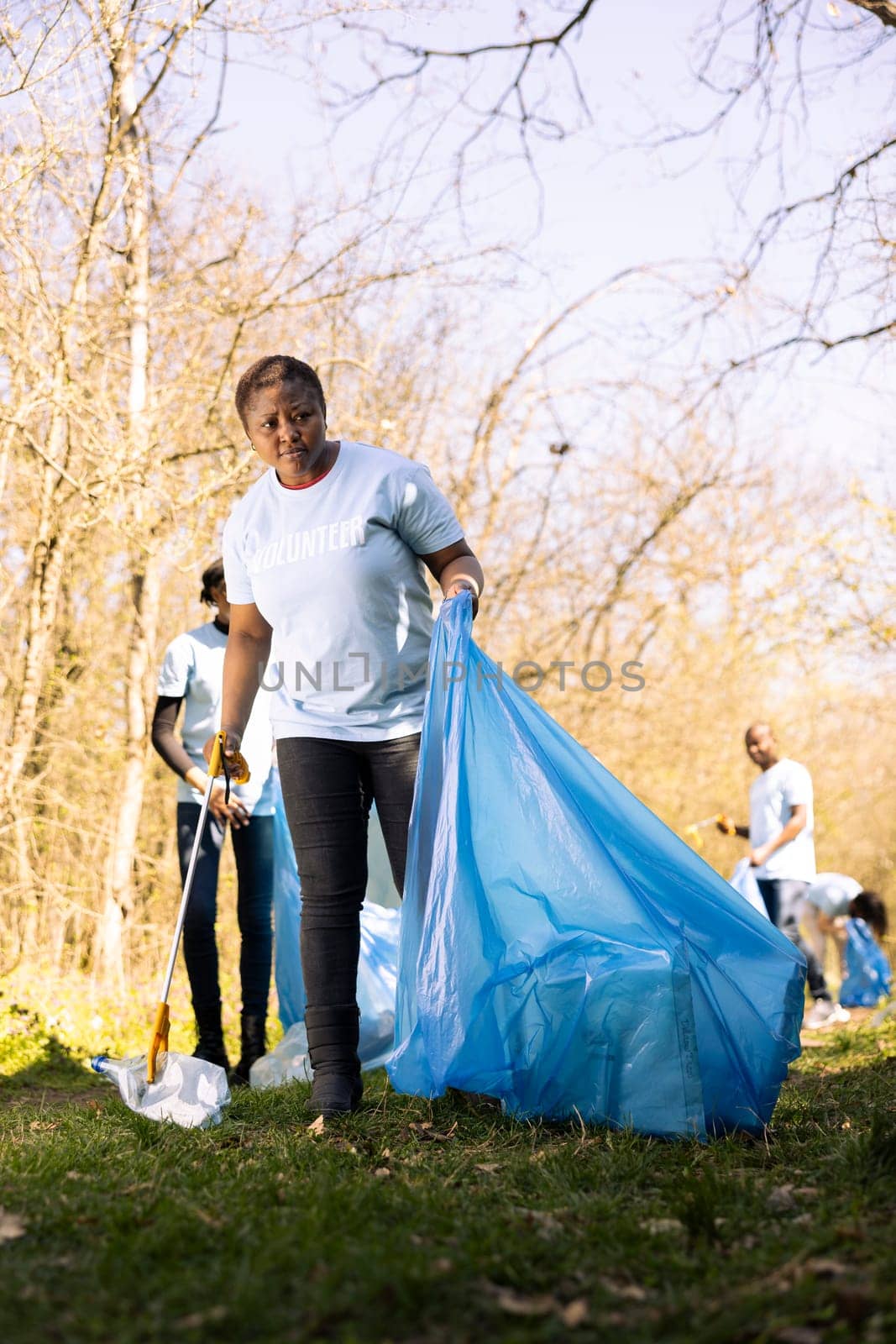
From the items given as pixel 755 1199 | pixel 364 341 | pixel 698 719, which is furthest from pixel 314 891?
pixel 698 719

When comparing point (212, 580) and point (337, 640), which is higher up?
point (212, 580)

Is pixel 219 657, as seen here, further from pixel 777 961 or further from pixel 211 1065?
pixel 777 961

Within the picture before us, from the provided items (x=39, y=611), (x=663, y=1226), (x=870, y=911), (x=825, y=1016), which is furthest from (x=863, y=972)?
(x=663, y=1226)

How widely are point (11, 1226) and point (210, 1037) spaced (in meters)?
1.97

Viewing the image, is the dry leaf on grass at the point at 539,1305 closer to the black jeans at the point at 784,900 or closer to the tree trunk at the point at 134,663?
the tree trunk at the point at 134,663

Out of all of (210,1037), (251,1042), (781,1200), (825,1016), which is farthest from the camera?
(825,1016)

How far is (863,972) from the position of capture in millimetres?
7168

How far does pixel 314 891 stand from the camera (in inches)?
114

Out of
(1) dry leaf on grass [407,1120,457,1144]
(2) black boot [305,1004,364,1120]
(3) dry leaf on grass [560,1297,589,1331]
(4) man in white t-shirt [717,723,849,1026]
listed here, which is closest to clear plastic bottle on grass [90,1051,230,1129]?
(2) black boot [305,1004,364,1120]

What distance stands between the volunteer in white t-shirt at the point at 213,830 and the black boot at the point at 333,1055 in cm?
104

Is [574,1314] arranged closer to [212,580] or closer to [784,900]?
[212,580]

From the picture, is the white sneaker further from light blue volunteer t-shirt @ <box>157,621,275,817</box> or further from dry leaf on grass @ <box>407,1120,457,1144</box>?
dry leaf on grass @ <box>407,1120,457,1144</box>

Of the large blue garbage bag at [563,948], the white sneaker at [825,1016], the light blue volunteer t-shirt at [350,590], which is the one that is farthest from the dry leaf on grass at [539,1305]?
the white sneaker at [825,1016]

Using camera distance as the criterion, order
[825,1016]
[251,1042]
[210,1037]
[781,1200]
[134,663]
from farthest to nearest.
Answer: [825,1016] < [134,663] < [251,1042] < [210,1037] < [781,1200]
